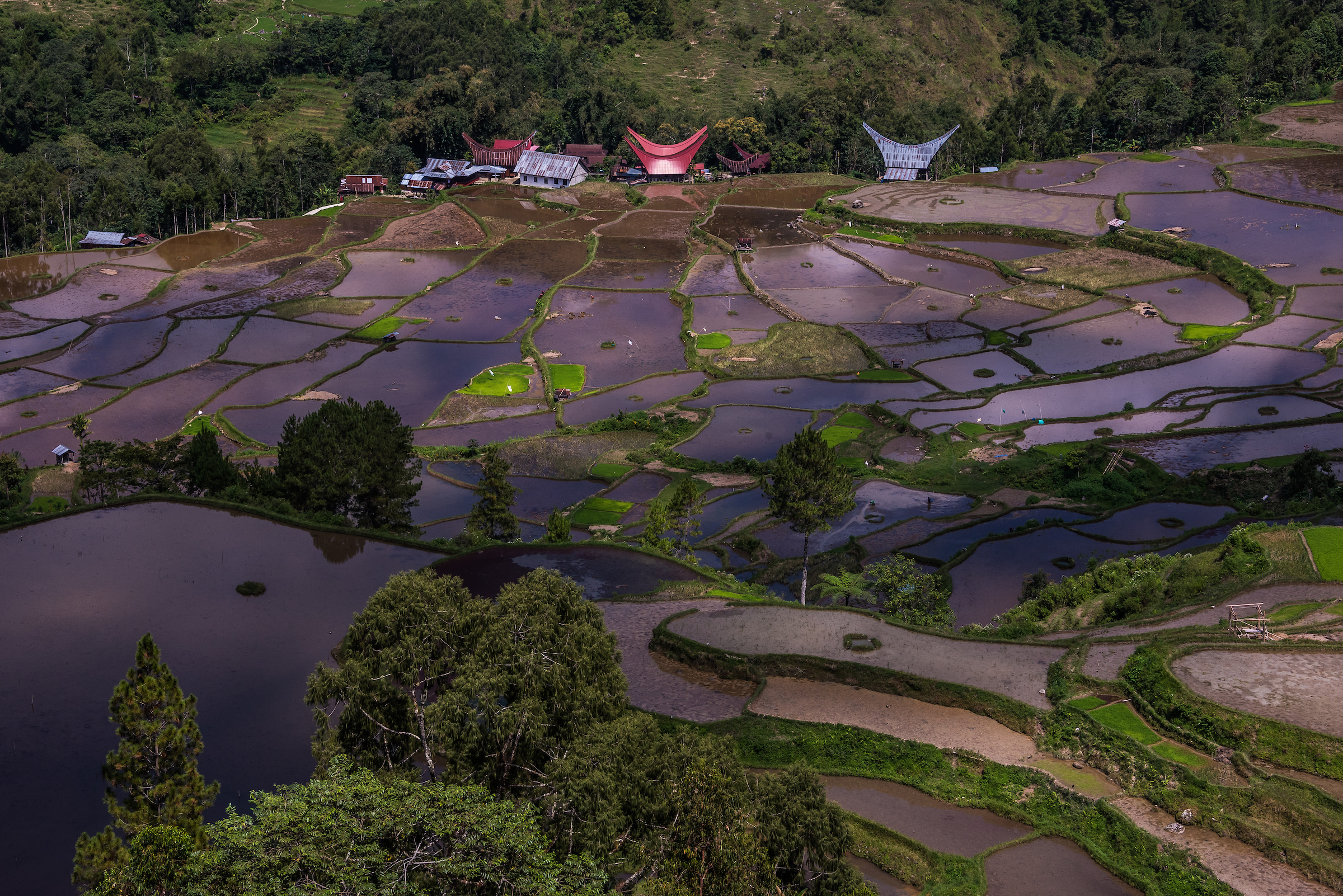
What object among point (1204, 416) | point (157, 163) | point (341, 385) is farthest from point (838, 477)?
point (157, 163)

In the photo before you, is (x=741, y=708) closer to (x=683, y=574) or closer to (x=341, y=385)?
(x=683, y=574)

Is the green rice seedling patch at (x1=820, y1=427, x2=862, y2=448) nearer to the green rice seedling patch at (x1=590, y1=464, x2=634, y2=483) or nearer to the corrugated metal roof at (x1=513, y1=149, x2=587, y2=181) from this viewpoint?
the green rice seedling patch at (x1=590, y1=464, x2=634, y2=483)

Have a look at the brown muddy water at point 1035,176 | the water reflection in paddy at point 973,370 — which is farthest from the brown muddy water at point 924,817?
the brown muddy water at point 1035,176

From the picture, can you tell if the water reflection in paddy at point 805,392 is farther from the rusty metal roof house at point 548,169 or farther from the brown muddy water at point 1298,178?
the rusty metal roof house at point 548,169

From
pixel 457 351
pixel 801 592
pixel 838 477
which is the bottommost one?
pixel 457 351

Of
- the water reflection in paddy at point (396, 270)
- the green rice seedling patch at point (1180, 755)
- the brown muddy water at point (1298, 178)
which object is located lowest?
the water reflection in paddy at point (396, 270)

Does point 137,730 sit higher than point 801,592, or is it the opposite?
point 137,730

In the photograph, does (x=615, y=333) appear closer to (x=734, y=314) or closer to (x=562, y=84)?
(x=734, y=314)

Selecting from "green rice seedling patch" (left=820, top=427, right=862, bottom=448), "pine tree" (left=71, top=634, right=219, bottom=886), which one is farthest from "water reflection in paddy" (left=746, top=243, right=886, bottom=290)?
"pine tree" (left=71, top=634, right=219, bottom=886)
